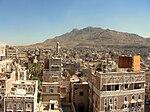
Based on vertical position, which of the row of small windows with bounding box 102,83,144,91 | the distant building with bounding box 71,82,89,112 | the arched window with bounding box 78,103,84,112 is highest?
the row of small windows with bounding box 102,83,144,91

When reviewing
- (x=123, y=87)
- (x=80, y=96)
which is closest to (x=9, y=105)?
(x=80, y=96)

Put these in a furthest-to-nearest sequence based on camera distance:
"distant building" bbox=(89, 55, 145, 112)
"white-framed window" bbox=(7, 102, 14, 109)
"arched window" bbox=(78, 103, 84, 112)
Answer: "arched window" bbox=(78, 103, 84, 112), "distant building" bbox=(89, 55, 145, 112), "white-framed window" bbox=(7, 102, 14, 109)

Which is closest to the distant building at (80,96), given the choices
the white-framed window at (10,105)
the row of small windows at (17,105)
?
the row of small windows at (17,105)

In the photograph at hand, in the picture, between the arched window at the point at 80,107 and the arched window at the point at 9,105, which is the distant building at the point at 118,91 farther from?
the arched window at the point at 9,105

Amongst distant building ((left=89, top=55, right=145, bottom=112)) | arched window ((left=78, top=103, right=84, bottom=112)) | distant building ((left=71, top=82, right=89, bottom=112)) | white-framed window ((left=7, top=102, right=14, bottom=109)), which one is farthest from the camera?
arched window ((left=78, top=103, right=84, bottom=112))

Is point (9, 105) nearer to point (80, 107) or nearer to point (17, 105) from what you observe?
point (17, 105)

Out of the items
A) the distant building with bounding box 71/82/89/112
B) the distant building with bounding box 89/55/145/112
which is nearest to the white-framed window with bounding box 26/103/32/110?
the distant building with bounding box 89/55/145/112

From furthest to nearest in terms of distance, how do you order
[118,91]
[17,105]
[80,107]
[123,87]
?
[80,107]
[123,87]
[118,91]
[17,105]

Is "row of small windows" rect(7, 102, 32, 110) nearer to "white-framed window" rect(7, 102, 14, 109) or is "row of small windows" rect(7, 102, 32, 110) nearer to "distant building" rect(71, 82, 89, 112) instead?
"white-framed window" rect(7, 102, 14, 109)

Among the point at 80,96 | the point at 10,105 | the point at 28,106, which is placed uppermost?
the point at 10,105

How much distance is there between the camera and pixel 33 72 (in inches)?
2277

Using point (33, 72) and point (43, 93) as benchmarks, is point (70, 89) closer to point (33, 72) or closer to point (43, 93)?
point (43, 93)

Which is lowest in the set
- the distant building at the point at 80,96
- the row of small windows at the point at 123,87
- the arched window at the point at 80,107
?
the arched window at the point at 80,107

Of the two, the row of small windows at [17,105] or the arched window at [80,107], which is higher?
the row of small windows at [17,105]
